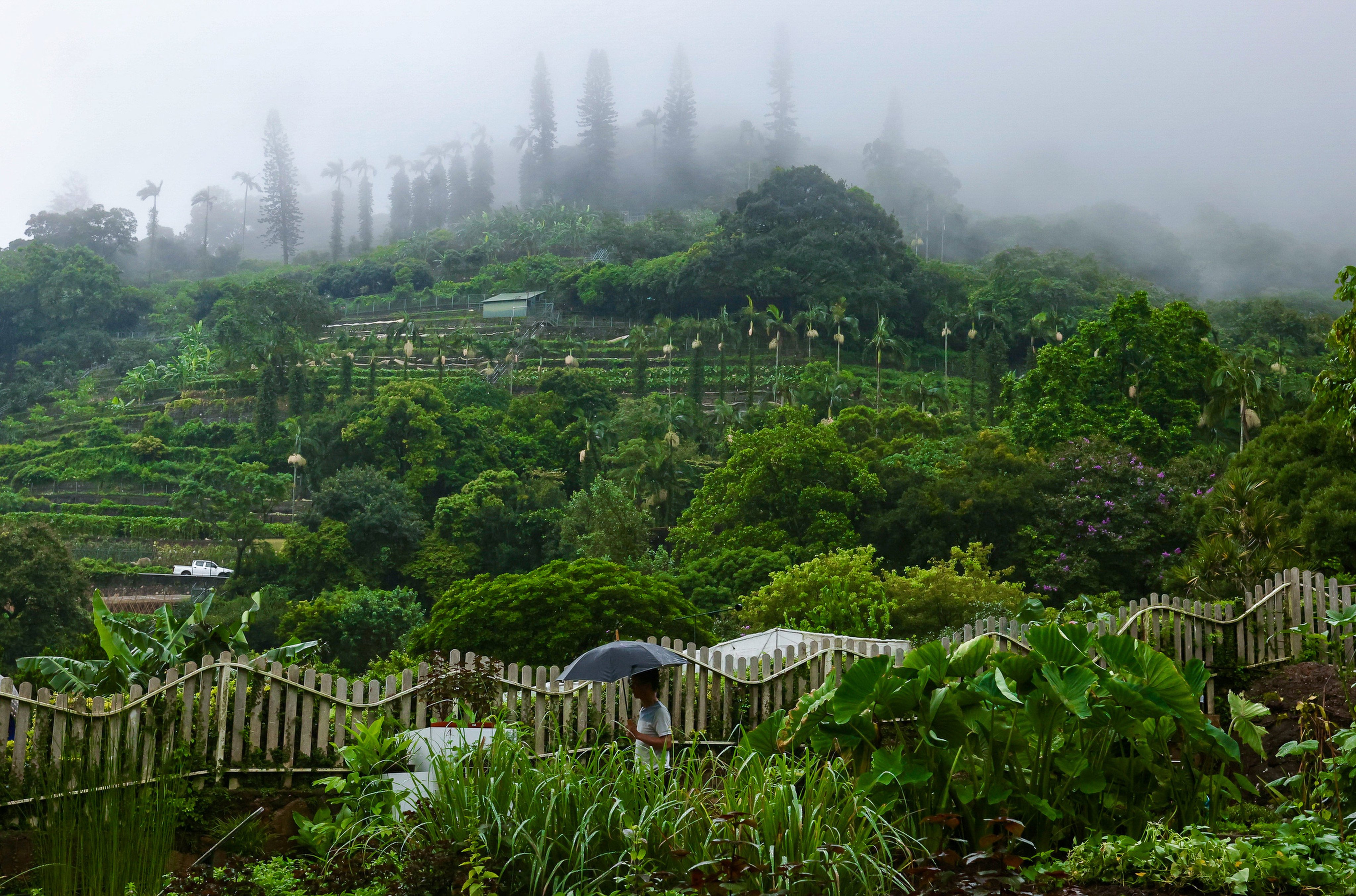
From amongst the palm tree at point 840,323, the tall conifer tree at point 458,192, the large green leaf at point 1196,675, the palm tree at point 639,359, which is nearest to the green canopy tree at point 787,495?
the large green leaf at point 1196,675

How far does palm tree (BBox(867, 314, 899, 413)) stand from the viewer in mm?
66875

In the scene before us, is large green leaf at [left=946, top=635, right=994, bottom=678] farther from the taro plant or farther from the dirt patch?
the taro plant

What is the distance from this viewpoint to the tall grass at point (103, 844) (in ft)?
13.9

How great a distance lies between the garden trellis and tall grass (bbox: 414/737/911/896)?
0.96ft

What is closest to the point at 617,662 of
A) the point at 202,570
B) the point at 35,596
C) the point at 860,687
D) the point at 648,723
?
the point at 648,723

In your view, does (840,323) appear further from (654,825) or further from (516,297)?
(654,825)

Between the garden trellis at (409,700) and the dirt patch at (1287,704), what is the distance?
310mm

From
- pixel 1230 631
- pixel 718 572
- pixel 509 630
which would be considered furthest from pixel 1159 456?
pixel 1230 631

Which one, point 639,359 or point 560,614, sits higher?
point 639,359

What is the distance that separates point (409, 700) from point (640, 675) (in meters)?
1.96

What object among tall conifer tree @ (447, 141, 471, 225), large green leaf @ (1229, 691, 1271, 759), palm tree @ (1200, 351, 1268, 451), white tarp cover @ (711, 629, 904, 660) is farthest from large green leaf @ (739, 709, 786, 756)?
tall conifer tree @ (447, 141, 471, 225)

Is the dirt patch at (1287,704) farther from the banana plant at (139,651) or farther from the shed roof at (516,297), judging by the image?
the shed roof at (516,297)

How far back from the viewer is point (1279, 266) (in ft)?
427

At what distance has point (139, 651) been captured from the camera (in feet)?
28.2
